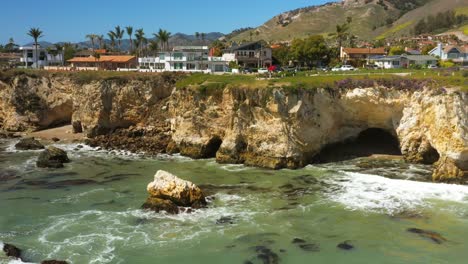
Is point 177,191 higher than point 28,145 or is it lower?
lower

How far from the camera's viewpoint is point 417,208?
31.3 m

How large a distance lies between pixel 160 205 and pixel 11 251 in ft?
31.9

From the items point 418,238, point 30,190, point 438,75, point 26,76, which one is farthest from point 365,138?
point 26,76

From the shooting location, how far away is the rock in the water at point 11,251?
80.4ft

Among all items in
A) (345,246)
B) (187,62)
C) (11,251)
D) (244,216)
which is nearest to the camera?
(11,251)

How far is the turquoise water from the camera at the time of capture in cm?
2505

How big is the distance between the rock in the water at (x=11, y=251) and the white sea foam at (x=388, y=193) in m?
20.4

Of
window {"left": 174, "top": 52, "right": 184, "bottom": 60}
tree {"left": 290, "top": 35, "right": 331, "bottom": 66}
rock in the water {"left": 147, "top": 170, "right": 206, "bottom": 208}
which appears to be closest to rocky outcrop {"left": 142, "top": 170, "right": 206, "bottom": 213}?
rock in the water {"left": 147, "top": 170, "right": 206, "bottom": 208}

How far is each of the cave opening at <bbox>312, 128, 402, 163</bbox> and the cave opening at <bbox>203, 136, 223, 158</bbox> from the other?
1040 centimetres

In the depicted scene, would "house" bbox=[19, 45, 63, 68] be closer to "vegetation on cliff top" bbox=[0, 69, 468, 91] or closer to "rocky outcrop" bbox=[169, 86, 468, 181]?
"vegetation on cliff top" bbox=[0, 69, 468, 91]

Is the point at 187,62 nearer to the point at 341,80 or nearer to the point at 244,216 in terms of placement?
the point at 341,80

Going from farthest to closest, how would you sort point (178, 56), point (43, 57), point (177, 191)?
1. point (43, 57)
2. point (178, 56)
3. point (177, 191)

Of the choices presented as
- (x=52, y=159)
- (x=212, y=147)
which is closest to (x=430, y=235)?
(x=212, y=147)

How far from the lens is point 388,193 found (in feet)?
114
